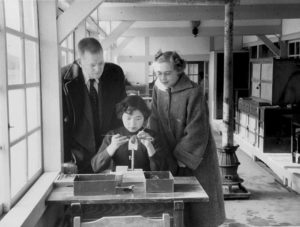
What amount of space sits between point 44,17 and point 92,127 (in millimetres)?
896

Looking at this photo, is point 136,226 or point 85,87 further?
point 85,87

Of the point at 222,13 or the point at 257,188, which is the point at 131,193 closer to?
the point at 257,188

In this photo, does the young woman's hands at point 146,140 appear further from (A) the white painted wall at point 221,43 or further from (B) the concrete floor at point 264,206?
(A) the white painted wall at point 221,43

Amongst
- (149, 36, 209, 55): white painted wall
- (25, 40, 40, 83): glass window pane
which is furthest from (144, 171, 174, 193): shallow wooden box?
(149, 36, 209, 55): white painted wall

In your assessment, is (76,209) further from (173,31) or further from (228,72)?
(173,31)

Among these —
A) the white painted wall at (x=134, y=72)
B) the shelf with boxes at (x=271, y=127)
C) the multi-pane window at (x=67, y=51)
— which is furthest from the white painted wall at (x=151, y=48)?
the multi-pane window at (x=67, y=51)

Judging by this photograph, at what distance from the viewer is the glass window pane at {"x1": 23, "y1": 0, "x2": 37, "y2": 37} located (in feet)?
10.6

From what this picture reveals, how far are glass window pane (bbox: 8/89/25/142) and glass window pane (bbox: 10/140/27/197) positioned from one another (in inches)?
3.0

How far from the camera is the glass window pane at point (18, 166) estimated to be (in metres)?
2.86

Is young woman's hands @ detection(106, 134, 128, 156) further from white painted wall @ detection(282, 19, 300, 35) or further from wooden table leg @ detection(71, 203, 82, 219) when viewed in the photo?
white painted wall @ detection(282, 19, 300, 35)

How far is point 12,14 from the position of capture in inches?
115

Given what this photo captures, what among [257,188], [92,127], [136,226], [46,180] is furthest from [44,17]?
[257,188]

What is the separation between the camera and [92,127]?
11.5 ft

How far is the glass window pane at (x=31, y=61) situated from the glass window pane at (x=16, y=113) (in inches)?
8.8
